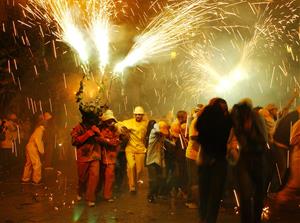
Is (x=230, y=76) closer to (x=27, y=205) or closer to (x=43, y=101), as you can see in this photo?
(x=43, y=101)

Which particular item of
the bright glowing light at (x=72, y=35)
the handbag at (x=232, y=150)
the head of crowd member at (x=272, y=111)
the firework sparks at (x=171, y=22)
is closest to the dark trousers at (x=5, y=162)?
the bright glowing light at (x=72, y=35)

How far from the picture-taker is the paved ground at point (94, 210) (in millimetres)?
7680

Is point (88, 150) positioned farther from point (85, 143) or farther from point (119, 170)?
point (119, 170)

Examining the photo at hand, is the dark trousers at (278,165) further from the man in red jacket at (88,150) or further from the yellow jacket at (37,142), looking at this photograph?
the yellow jacket at (37,142)

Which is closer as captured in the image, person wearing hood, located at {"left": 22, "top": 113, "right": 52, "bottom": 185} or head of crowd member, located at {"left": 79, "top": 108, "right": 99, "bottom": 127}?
head of crowd member, located at {"left": 79, "top": 108, "right": 99, "bottom": 127}

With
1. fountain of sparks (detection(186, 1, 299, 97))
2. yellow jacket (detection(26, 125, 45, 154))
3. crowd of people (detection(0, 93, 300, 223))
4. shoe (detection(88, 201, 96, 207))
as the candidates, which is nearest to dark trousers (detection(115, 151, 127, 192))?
crowd of people (detection(0, 93, 300, 223))


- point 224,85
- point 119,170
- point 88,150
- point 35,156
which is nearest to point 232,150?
point 88,150

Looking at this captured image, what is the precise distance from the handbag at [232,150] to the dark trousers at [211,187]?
0.50ft

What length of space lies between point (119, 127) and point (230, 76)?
65.1ft

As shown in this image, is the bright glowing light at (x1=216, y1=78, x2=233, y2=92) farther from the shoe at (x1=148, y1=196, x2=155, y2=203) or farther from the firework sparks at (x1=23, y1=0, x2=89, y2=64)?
the shoe at (x1=148, y1=196, x2=155, y2=203)

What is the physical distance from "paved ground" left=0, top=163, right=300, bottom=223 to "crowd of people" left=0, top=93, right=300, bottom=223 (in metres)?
0.28

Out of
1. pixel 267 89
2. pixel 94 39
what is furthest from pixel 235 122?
pixel 267 89

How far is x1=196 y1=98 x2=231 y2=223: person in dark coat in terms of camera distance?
6.59 m

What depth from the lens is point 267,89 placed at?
97.7 ft
